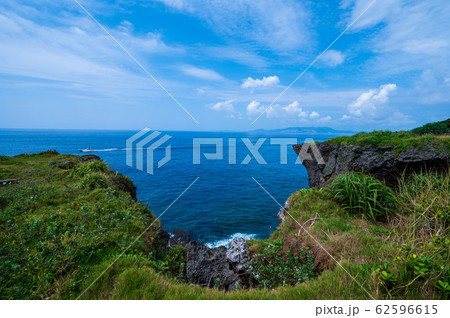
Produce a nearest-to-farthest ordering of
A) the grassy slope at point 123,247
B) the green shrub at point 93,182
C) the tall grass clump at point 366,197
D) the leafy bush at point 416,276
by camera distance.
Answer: the leafy bush at point 416,276 < the grassy slope at point 123,247 < the tall grass clump at point 366,197 < the green shrub at point 93,182

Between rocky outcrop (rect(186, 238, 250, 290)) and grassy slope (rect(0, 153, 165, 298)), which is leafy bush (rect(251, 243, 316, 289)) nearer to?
rocky outcrop (rect(186, 238, 250, 290))

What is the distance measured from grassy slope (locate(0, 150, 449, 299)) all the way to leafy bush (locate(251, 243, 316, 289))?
0.32m

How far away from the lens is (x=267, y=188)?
72.0 feet

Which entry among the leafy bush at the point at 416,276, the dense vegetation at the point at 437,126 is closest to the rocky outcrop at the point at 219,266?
the leafy bush at the point at 416,276

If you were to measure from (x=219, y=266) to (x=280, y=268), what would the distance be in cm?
172

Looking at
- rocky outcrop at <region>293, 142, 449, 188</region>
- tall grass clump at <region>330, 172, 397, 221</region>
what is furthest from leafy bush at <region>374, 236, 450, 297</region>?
rocky outcrop at <region>293, 142, 449, 188</region>

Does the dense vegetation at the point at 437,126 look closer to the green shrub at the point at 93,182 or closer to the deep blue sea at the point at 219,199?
the deep blue sea at the point at 219,199

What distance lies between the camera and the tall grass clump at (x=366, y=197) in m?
6.40

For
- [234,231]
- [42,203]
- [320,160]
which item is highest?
[320,160]

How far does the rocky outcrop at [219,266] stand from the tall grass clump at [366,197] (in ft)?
13.2

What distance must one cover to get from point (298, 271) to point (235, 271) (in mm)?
1806

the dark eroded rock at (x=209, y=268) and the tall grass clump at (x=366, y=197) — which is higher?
the tall grass clump at (x=366, y=197)

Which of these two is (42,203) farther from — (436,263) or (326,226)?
(436,263)

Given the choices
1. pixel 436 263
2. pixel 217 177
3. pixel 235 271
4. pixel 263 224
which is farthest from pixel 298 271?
pixel 217 177
